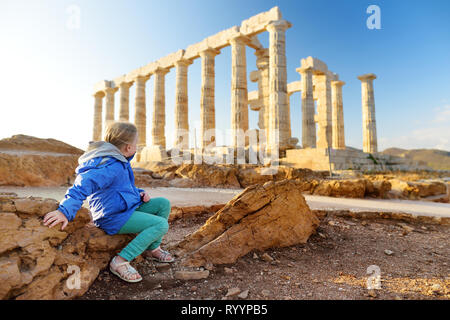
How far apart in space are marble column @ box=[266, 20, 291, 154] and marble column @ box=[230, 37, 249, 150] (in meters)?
1.97

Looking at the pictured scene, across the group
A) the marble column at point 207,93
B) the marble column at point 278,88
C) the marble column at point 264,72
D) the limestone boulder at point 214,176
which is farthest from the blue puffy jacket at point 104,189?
the marble column at point 264,72

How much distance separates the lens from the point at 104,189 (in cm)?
208

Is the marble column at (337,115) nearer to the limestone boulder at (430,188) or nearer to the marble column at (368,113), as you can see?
the marble column at (368,113)

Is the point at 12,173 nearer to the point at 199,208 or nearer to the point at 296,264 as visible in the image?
the point at 199,208

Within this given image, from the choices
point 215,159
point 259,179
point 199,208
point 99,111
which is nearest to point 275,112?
point 215,159

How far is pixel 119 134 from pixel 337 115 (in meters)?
22.3

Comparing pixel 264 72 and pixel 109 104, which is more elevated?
pixel 109 104

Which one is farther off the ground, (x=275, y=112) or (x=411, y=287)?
(x=275, y=112)

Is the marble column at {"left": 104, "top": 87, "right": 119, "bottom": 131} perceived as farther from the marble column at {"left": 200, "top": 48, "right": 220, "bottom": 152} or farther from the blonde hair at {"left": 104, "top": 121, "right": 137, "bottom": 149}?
the blonde hair at {"left": 104, "top": 121, "right": 137, "bottom": 149}

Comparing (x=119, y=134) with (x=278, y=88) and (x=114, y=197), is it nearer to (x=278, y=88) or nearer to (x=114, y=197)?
(x=114, y=197)

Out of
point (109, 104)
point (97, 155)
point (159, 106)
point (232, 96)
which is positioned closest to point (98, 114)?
point (109, 104)

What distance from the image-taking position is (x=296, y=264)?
2.71m
